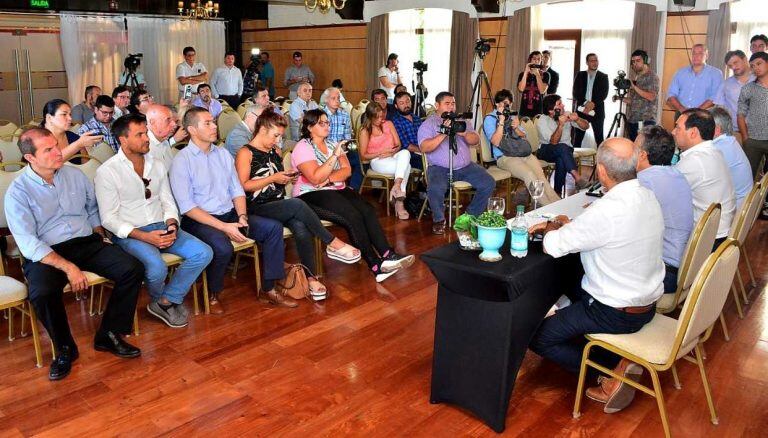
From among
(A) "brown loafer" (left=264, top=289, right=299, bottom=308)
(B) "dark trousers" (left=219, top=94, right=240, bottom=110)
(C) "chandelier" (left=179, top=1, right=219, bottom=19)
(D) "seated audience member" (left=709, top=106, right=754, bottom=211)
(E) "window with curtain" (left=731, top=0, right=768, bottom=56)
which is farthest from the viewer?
(B) "dark trousers" (left=219, top=94, right=240, bottom=110)

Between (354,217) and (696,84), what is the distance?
16.1 feet

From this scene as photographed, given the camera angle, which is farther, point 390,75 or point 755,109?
point 390,75

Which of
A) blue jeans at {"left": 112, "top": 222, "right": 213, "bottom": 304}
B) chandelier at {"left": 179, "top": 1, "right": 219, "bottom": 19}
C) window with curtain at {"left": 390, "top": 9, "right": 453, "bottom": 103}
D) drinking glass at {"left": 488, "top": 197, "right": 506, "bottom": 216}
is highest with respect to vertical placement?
chandelier at {"left": 179, "top": 1, "right": 219, "bottom": 19}

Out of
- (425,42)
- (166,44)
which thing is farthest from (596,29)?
(166,44)

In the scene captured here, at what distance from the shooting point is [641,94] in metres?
8.17

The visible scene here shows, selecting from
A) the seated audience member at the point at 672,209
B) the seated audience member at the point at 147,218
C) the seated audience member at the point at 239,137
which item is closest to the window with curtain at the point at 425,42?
the seated audience member at the point at 239,137

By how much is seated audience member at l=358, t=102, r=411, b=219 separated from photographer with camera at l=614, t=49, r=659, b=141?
3.53 meters

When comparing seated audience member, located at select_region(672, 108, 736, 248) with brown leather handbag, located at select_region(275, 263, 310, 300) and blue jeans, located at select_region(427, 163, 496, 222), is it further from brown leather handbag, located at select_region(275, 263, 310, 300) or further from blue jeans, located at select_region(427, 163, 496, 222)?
brown leather handbag, located at select_region(275, 263, 310, 300)

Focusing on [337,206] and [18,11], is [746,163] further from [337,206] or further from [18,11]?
[18,11]

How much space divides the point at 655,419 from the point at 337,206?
2.42 meters

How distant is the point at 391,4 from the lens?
12.3 meters

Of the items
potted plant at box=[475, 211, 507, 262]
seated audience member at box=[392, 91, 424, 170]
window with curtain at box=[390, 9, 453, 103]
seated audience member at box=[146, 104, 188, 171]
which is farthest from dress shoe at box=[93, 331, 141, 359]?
window with curtain at box=[390, 9, 453, 103]

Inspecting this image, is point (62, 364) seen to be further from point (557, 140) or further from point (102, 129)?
point (557, 140)

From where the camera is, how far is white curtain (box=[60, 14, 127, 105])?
1200 centimetres
